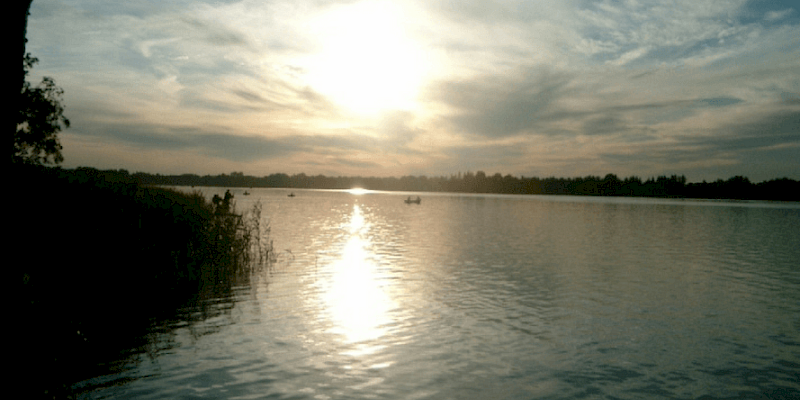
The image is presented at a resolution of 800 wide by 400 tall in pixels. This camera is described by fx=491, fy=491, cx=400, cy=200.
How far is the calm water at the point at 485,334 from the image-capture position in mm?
12430

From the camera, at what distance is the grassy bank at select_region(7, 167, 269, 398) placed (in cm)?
1382

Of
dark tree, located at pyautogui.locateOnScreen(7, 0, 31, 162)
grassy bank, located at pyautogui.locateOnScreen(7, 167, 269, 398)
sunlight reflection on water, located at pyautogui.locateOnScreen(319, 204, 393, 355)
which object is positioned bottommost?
sunlight reflection on water, located at pyautogui.locateOnScreen(319, 204, 393, 355)

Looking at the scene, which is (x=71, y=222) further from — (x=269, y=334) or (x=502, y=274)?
(x=502, y=274)

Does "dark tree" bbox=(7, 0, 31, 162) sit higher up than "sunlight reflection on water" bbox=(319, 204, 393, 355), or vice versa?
"dark tree" bbox=(7, 0, 31, 162)

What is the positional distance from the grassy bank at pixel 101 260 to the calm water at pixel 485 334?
178 centimetres

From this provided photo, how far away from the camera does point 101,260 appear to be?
64.7 feet

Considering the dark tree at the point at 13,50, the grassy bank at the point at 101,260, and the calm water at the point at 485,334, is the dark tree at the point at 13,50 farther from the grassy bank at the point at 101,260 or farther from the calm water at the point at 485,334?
the calm water at the point at 485,334

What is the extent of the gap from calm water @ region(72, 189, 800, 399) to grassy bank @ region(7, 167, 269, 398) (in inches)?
70.3

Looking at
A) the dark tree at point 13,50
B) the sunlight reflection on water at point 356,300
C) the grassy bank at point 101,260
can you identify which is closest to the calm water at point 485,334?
the sunlight reflection on water at point 356,300

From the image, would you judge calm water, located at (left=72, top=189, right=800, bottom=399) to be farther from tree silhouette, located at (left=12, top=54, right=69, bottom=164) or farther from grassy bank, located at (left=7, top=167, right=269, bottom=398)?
tree silhouette, located at (left=12, top=54, right=69, bottom=164)

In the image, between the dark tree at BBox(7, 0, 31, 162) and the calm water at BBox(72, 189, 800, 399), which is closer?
the dark tree at BBox(7, 0, 31, 162)

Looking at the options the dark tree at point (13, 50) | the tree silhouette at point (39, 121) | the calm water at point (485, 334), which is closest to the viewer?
the dark tree at point (13, 50)

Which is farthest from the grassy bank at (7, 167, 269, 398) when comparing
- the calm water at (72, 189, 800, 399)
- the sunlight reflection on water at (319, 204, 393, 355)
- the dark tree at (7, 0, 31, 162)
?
the sunlight reflection on water at (319, 204, 393, 355)

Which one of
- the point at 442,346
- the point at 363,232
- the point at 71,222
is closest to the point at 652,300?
the point at 442,346
